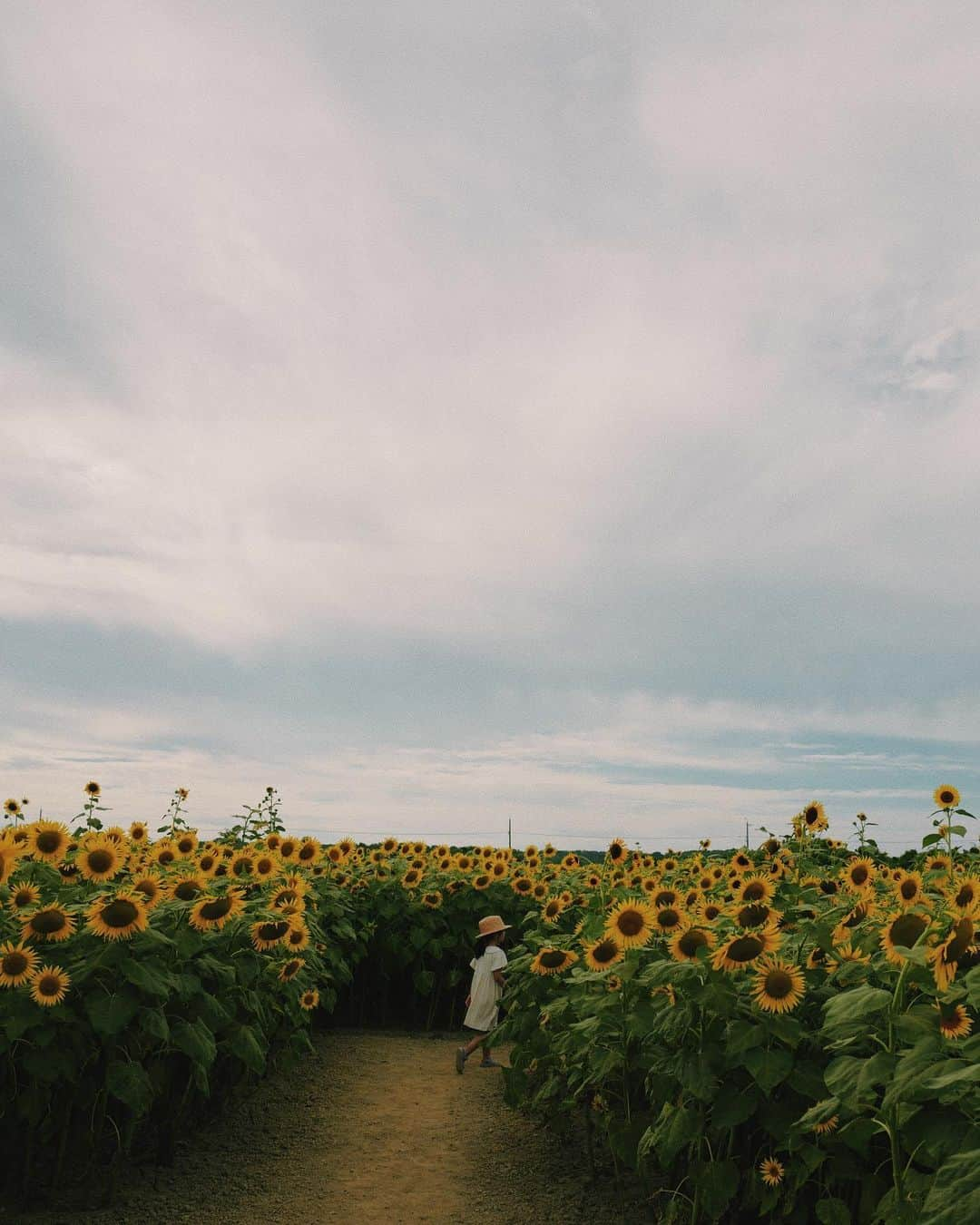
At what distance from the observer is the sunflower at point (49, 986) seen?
520 centimetres

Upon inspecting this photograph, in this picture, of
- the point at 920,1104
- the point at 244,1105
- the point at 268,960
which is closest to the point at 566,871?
the point at 244,1105

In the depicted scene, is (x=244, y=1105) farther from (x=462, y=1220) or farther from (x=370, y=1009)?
(x=370, y=1009)

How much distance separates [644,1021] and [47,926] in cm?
315

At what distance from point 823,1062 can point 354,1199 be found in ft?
12.1

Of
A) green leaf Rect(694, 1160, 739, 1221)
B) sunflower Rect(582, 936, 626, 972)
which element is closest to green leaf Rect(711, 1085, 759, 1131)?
green leaf Rect(694, 1160, 739, 1221)

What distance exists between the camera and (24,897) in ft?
19.0

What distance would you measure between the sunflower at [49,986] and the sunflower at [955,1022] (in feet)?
13.5

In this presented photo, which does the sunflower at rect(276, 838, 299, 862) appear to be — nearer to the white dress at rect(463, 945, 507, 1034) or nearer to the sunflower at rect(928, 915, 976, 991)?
the white dress at rect(463, 945, 507, 1034)

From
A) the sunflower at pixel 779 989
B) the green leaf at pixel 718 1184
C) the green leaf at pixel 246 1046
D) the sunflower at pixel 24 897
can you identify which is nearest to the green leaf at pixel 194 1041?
the green leaf at pixel 246 1046

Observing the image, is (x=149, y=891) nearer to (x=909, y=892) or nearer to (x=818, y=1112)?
(x=818, y=1112)

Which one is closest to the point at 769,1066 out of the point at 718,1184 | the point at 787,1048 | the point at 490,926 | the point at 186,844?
the point at 787,1048

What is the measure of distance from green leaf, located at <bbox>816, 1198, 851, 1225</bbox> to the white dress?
6002 mm

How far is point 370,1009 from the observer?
12.7 m

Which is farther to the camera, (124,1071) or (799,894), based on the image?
(799,894)
